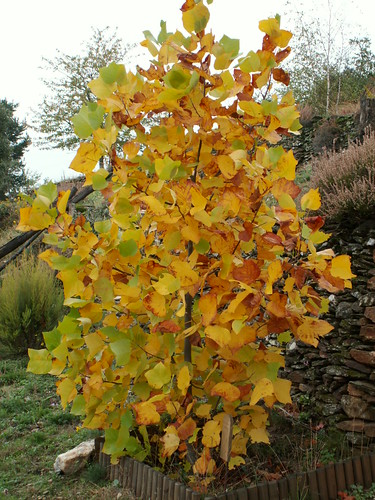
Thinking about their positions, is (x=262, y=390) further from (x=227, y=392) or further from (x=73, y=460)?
(x=73, y=460)

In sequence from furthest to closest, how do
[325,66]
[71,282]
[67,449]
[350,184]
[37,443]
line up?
[325,66] → [350,184] → [37,443] → [67,449] → [71,282]

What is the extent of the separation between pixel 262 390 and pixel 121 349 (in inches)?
25.1

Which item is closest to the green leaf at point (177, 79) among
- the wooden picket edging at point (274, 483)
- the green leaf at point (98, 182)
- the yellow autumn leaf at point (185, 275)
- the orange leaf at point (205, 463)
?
the green leaf at point (98, 182)

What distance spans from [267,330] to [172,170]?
2.82ft

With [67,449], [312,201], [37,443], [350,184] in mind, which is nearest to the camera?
[312,201]

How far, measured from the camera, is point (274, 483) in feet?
8.67

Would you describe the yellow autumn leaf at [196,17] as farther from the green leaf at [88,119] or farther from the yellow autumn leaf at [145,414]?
the yellow autumn leaf at [145,414]

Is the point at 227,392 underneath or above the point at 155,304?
underneath

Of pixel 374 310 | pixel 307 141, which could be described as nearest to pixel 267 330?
pixel 374 310

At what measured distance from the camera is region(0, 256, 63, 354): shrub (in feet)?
20.6

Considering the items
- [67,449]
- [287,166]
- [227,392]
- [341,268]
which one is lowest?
[67,449]

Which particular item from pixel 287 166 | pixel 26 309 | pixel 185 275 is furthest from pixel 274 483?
pixel 26 309

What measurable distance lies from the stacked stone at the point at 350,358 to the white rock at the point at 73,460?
165 cm

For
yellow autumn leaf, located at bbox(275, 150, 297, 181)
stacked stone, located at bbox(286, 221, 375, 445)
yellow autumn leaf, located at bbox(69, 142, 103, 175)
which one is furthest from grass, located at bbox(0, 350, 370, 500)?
yellow autumn leaf, located at bbox(69, 142, 103, 175)
